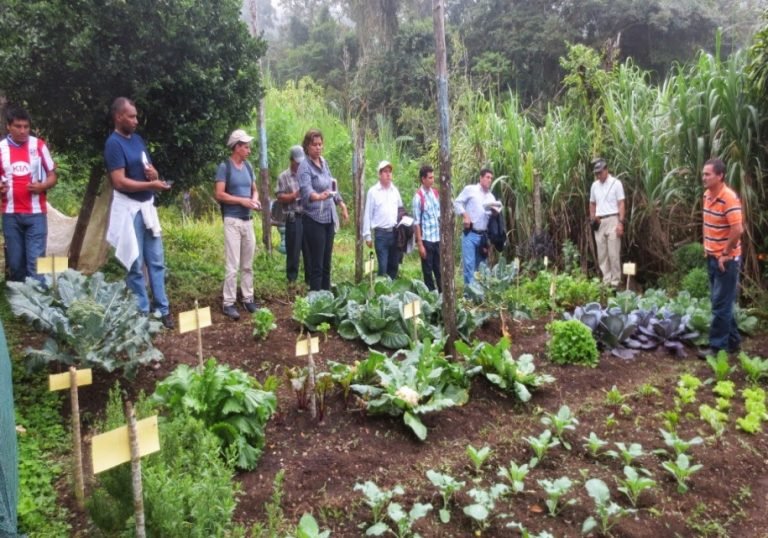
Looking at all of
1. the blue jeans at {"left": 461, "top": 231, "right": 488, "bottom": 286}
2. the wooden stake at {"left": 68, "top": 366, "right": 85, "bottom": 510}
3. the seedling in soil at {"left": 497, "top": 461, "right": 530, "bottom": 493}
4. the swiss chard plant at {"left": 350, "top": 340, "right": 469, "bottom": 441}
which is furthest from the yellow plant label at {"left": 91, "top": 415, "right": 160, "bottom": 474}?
the blue jeans at {"left": 461, "top": 231, "right": 488, "bottom": 286}

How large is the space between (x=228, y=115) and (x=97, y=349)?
2926mm

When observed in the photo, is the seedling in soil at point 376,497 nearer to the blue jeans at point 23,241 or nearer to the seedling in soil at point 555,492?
the seedling in soil at point 555,492

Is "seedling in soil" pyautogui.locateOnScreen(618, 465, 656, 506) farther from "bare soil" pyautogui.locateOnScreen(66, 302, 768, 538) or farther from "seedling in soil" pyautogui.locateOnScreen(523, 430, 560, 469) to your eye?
"seedling in soil" pyautogui.locateOnScreen(523, 430, 560, 469)

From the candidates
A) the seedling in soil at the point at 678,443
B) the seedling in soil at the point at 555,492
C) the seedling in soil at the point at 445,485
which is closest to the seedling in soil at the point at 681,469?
the seedling in soil at the point at 678,443

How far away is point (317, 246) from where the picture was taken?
5789 millimetres

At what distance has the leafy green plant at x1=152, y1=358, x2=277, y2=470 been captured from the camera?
110 inches

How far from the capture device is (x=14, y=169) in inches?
180

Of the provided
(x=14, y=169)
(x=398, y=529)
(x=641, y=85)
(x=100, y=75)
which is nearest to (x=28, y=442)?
(x=398, y=529)

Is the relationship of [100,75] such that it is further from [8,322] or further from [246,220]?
[8,322]

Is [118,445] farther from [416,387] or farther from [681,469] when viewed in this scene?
[681,469]

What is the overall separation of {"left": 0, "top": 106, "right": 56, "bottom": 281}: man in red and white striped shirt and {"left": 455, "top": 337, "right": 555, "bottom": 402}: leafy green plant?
3396 mm

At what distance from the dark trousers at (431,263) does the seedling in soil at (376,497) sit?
424cm

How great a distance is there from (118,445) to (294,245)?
14.0ft

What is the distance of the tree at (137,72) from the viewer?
4.81 metres
